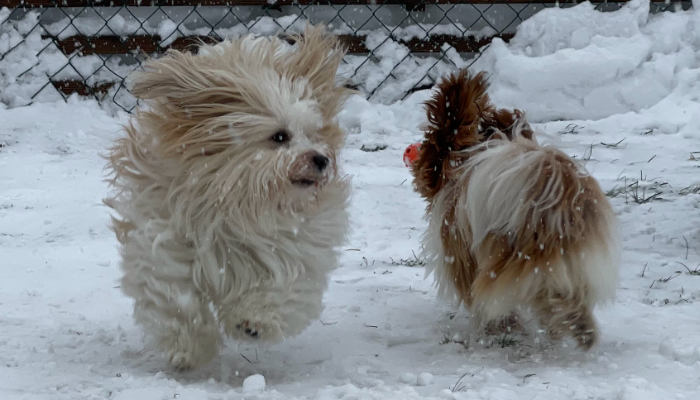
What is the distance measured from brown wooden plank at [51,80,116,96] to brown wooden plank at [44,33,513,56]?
292 millimetres

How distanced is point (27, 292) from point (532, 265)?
88.2 inches

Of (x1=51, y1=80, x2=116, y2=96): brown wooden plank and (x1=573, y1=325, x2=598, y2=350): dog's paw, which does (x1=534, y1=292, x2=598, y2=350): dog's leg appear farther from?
(x1=51, y1=80, x2=116, y2=96): brown wooden plank

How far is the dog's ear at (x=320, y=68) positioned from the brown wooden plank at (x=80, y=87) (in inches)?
167

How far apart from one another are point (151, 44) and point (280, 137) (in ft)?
15.2

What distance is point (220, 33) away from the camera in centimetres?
768

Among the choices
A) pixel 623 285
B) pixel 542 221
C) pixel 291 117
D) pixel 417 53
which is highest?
pixel 417 53

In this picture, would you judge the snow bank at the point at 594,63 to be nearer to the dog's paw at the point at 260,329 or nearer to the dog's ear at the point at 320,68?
the dog's ear at the point at 320,68

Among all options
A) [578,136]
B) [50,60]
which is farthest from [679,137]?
[50,60]

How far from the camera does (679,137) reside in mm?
6234

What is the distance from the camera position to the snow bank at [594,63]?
22.5 feet

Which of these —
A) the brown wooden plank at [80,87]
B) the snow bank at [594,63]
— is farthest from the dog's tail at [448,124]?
the brown wooden plank at [80,87]

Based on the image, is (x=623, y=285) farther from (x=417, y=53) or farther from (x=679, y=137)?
(x=417, y=53)

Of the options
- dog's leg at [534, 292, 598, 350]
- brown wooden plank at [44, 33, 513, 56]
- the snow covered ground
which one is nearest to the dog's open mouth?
the snow covered ground

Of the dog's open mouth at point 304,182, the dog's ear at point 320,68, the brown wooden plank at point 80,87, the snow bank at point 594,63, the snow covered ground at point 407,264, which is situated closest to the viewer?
the snow covered ground at point 407,264
